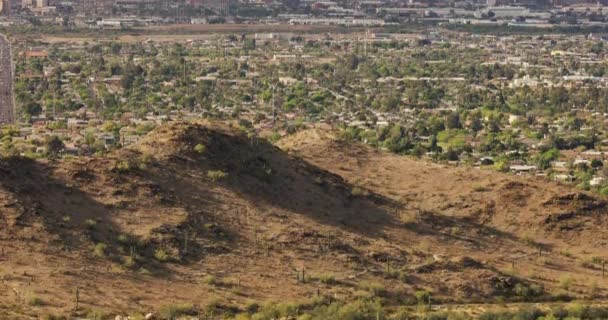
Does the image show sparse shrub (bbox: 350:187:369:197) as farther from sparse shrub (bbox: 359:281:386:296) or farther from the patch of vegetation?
the patch of vegetation

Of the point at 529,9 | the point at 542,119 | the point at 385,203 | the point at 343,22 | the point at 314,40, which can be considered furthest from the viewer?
the point at 529,9

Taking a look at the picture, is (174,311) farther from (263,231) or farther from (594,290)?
(594,290)

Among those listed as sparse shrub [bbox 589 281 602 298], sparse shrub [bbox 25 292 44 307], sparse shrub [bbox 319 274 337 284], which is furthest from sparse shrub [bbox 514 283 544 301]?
sparse shrub [bbox 25 292 44 307]

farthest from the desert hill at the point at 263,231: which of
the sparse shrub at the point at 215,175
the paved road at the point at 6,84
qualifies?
the paved road at the point at 6,84

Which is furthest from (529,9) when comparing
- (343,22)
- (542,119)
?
(542,119)

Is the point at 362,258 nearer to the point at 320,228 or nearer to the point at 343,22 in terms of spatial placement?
the point at 320,228

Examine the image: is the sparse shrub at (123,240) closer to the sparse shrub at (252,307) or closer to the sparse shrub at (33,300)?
the sparse shrub at (252,307)
